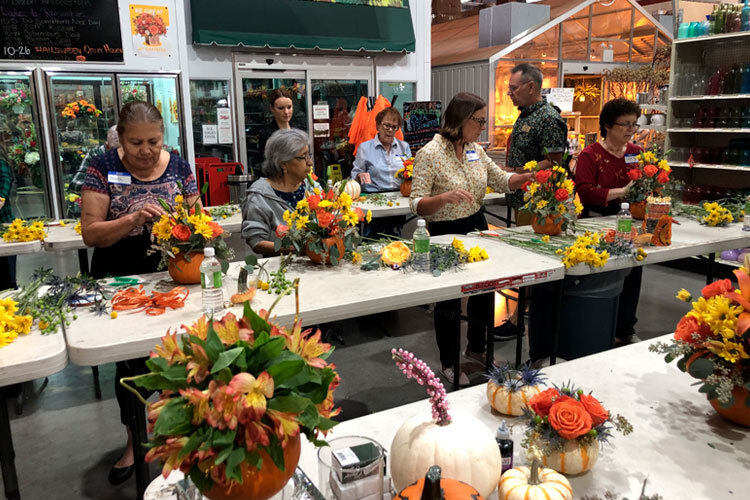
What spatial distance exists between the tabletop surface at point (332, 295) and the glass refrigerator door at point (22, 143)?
17.5ft

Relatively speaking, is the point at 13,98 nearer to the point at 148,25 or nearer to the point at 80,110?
the point at 80,110

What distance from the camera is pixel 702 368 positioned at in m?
1.45

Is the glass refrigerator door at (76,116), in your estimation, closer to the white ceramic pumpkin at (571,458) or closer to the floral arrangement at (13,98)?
the floral arrangement at (13,98)

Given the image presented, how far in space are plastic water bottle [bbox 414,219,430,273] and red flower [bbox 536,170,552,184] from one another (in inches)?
34.3

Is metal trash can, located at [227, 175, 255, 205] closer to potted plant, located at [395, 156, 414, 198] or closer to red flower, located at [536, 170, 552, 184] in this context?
potted plant, located at [395, 156, 414, 198]

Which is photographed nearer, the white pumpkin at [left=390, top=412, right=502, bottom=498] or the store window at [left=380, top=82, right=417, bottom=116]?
the white pumpkin at [left=390, top=412, right=502, bottom=498]

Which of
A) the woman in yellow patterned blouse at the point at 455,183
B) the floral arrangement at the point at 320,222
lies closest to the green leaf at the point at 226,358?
the floral arrangement at the point at 320,222

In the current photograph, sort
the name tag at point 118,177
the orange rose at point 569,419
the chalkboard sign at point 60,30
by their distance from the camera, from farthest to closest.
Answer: the chalkboard sign at point 60,30 < the name tag at point 118,177 < the orange rose at point 569,419

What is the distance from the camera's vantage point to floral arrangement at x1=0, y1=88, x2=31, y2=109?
670 cm

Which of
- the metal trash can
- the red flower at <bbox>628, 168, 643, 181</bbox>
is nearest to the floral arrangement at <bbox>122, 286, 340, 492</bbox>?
the red flower at <bbox>628, 168, 643, 181</bbox>

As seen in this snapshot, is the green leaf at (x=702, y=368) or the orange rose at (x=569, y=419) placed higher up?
the green leaf at (x=702, y=368)

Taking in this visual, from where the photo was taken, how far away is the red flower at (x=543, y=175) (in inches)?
128

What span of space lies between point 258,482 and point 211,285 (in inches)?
51.7

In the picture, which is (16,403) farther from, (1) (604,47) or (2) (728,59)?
(1) (604,47)
